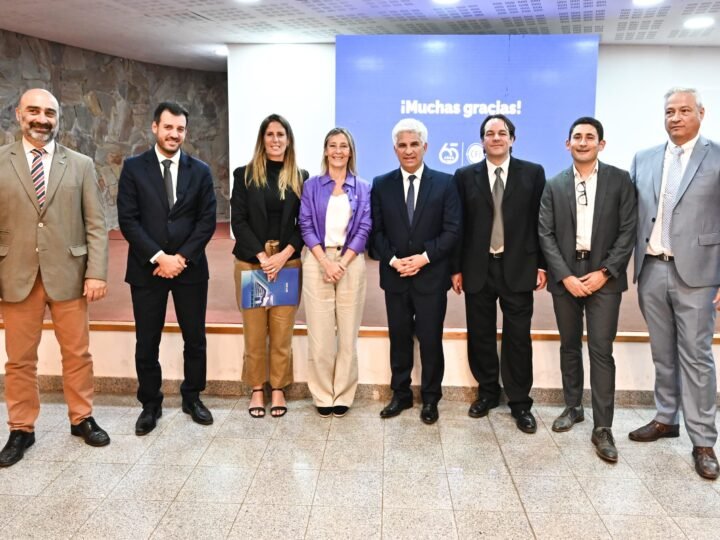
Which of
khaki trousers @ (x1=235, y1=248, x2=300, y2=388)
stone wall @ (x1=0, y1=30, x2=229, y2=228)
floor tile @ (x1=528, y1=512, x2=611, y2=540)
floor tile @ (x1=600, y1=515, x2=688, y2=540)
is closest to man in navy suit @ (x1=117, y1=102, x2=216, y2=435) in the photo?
khaki trousers @ (x1=235, y1=248, x2=300, y2=388)

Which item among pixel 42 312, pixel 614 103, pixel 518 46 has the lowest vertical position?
pixel 42 312

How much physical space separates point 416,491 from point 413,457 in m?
0.32

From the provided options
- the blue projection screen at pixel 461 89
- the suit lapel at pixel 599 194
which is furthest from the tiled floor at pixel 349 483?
the blue projection screen at pixel 461 89

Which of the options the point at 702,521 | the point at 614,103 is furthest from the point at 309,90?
the point at 702,521

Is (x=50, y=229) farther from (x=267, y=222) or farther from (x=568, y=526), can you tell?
(x=568, y=526)

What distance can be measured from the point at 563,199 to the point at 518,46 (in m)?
4.87

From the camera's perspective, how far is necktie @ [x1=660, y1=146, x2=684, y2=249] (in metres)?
2.70

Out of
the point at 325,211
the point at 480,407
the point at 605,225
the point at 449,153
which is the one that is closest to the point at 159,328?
the point at 325,211

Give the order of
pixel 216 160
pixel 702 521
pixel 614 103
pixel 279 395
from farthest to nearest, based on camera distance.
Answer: pixel 216 160 < pixel 614 103 < pixel 279 395 < pixel 702 521

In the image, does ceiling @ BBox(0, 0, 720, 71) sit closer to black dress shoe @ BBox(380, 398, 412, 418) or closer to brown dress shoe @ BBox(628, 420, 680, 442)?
black dress shoe @ BBox(380, 398, 412, 418)

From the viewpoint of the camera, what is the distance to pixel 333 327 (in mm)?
3219

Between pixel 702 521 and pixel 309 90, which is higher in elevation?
pixel 309 90

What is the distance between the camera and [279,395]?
10.9ft

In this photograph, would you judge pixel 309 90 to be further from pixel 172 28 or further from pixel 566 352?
pixel 566 352
